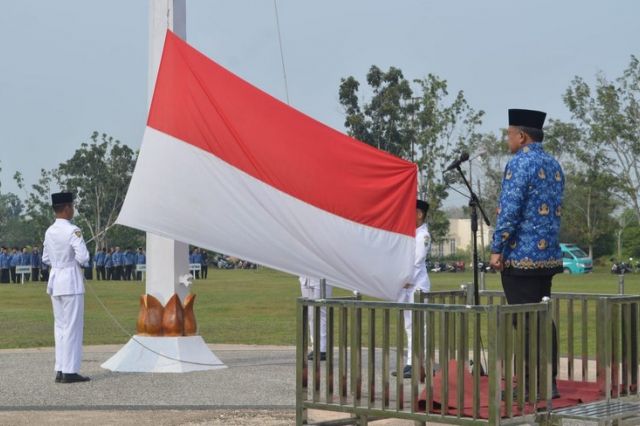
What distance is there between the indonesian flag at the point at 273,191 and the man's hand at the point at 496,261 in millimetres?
993

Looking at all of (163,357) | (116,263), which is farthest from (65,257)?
(116,263)

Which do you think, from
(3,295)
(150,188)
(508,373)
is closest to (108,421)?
(150,188)

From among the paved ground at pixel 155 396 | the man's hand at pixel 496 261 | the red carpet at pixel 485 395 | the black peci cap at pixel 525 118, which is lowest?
the paved ground at pixel 155 396

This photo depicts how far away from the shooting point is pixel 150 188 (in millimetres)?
9156

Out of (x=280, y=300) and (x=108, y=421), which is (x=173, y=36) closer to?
(x=108, y=421)

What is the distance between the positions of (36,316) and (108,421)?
58.8ft

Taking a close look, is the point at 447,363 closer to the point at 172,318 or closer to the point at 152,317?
the point at 172,318

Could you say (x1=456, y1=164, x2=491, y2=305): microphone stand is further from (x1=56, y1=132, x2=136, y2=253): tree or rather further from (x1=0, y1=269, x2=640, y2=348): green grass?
(x1=56, y1=132, x2=136, y2=253): tree

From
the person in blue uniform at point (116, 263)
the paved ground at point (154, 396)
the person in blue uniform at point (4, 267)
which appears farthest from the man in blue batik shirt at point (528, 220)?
the person in blue uniform at point (116, 263)

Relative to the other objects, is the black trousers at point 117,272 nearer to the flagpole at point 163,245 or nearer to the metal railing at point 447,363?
the flagpole at point 163,245

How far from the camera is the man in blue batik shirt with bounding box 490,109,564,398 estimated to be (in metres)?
7.77

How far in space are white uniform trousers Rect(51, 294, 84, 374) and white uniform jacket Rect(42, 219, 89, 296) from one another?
0.11m

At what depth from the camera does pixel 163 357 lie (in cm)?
1364

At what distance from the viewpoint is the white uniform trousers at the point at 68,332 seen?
12.9 metres
